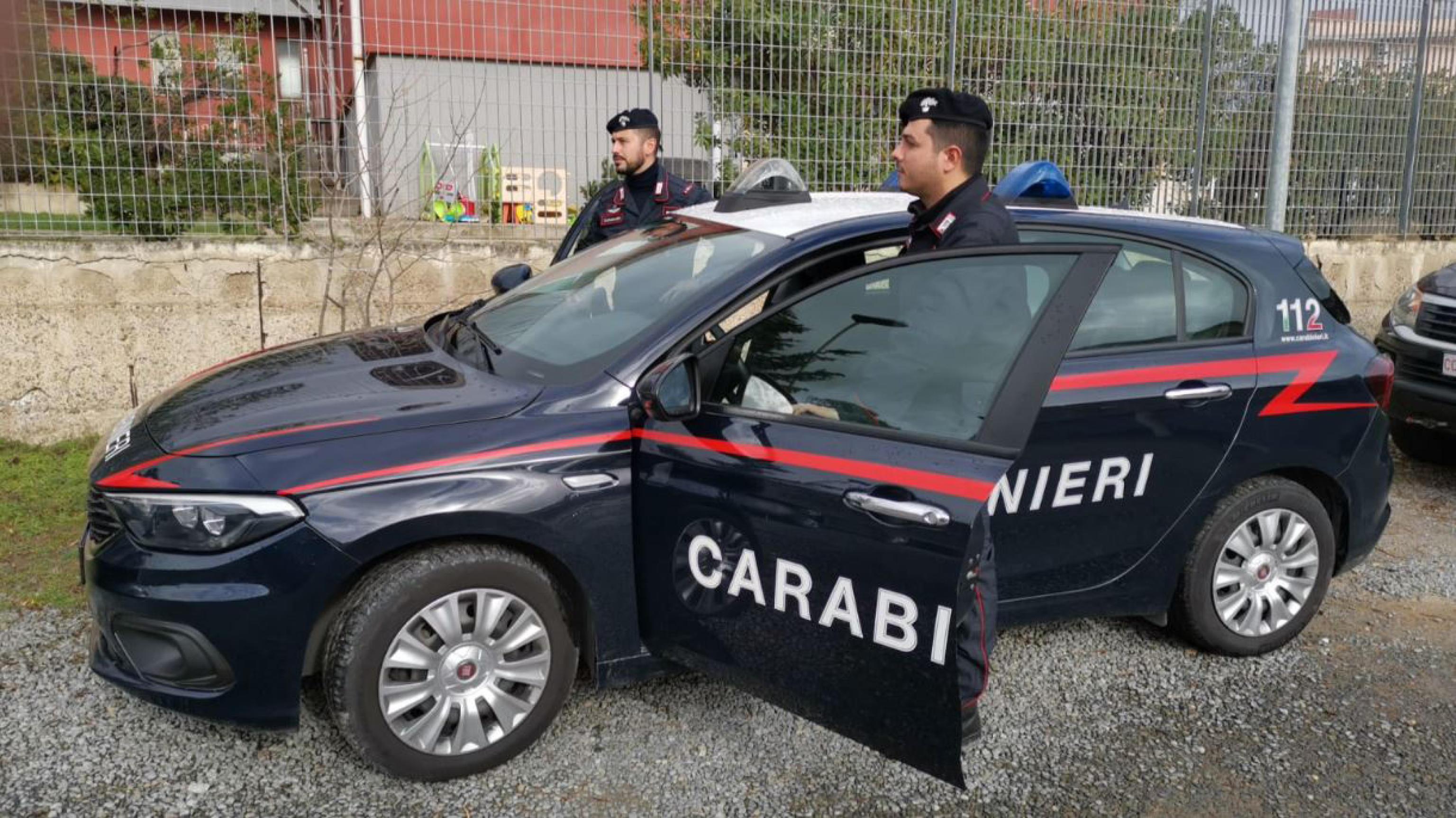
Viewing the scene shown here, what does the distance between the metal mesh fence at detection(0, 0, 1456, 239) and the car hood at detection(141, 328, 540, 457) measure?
7.50 feet

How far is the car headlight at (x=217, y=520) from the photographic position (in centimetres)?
276

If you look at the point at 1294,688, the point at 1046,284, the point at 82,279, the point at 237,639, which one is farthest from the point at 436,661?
the point at 82,279

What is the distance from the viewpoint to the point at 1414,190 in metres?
9.56

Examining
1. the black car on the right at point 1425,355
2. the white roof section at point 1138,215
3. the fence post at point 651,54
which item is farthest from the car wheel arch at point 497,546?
the black car on the right at point 1425,355

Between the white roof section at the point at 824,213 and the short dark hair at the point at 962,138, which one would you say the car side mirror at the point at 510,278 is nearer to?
the white roof section at the point at 824,213

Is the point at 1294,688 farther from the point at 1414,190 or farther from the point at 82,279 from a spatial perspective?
the point at 1414,190

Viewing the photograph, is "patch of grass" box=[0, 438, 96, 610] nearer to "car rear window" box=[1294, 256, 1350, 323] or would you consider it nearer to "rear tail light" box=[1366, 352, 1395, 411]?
"car rear window" box=[1294, 256, 1350, 323]

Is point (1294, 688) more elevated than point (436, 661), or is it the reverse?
point (436, 661)

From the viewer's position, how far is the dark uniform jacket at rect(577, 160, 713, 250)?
5.45 meters

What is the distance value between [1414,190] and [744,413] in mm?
9032

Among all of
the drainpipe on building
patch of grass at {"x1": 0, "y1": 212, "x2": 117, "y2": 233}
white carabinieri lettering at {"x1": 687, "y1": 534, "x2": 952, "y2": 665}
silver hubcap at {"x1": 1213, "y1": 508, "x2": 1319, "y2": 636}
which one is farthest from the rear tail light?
patch of grass at {"x1": 0, "y1": 212, "x2": 117, "y2": 233}

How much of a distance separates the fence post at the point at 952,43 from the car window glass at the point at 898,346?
5308mm

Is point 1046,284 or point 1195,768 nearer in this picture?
point 1046,284

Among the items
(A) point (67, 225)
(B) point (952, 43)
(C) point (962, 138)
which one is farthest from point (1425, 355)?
(A) point (67, 225)
